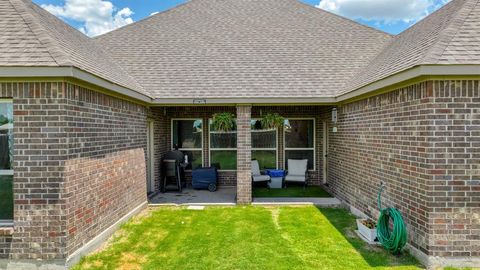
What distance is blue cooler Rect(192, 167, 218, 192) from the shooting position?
428 inches

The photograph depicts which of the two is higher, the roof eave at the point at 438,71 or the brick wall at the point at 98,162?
the roof eave at the point at 438,71

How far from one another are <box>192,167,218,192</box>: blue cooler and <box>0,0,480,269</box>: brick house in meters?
1.30

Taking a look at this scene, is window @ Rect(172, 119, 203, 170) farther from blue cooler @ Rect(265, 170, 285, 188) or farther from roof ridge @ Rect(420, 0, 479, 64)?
roof ridge @ Rect(420, 0, 479, 64)

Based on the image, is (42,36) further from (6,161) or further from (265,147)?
(265,147)

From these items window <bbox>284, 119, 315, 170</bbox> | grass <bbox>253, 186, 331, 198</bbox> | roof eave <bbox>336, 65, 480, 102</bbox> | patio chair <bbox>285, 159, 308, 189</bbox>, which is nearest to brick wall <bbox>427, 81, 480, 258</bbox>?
roof eave <bbox>336, 65, 480, 102</bbox>

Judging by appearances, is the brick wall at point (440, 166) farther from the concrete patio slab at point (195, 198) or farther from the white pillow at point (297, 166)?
the white pillow at point (297, 166)

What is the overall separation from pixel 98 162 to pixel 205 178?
5.19 metres

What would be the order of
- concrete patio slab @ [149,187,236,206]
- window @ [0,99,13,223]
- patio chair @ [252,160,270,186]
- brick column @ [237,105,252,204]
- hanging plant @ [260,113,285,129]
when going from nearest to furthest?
window @ [0,99,13,223], brick column @ [237,105,252,204], concrete patio slab @ [149,187,236,206], hanging plant @ [260,113,285,129], patio chair @ [252,160,270,186]

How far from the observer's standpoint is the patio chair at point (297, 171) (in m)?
10.9

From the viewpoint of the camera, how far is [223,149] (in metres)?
11.9

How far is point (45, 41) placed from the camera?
206 inches

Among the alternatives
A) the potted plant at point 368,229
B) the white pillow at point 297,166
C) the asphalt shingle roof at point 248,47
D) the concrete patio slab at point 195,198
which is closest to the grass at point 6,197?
the asphalt shingle roof at point 248,47

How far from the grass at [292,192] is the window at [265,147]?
3.88 ft

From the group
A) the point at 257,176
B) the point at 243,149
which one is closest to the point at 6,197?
the point at 243,149
